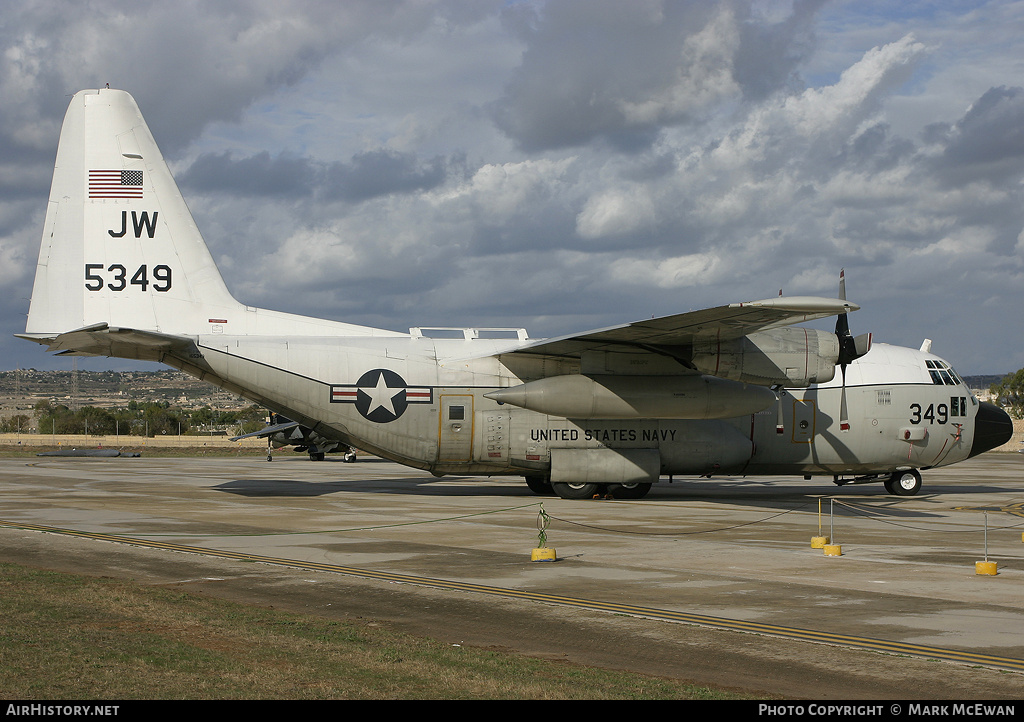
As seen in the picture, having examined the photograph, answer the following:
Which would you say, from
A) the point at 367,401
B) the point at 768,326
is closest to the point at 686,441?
the point at 768,326

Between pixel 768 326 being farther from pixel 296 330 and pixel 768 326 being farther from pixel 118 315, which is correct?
pixel 118 315

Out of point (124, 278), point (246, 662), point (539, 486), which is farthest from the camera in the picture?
point (539, 486)

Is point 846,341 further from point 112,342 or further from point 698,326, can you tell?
point 112,342

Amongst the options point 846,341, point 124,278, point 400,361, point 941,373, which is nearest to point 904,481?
point 941,373

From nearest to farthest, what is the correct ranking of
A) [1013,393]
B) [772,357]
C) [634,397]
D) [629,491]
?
[772,357]
[634,397]
[629,491]
[1013,393]

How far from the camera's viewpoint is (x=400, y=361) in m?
25.4

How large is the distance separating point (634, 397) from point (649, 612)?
45.0 ft

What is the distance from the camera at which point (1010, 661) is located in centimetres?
862

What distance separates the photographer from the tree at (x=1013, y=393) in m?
112

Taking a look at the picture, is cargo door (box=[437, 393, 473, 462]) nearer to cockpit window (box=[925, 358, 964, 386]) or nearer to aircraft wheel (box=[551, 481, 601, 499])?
aircraft wheel (box=[551, 481, 601, 499])

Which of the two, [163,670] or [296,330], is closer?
[163,670]

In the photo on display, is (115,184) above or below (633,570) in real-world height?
above

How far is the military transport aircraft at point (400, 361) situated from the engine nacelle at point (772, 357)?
0.04m
